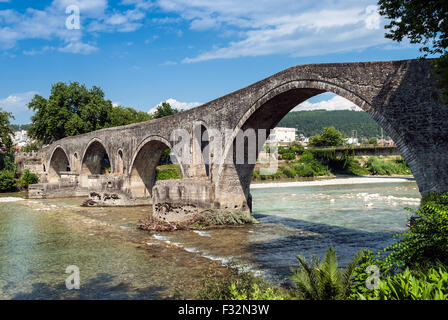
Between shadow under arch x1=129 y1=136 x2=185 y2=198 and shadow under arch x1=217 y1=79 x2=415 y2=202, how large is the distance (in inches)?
403

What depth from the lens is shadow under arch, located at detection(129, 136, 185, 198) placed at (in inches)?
1101

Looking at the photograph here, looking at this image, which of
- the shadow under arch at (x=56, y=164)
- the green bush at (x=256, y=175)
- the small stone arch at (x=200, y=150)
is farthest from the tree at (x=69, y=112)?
the small stone arch at (x=200, y=150)

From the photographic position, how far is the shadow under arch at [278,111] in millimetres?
10973

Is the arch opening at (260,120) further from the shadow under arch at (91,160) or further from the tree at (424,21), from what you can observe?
the shadow under arch at (91,160)

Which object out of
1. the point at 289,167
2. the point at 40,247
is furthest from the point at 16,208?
the point at 289,167

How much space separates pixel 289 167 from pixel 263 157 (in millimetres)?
6856

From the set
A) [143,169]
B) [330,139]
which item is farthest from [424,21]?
[330,139]

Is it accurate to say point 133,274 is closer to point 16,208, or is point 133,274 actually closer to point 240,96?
point 240,96

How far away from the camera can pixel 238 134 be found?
17.6 metres

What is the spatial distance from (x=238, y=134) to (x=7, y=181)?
29.0 metres

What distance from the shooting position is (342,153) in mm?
50500

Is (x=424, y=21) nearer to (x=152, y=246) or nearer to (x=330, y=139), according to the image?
(x=152, y=246)
